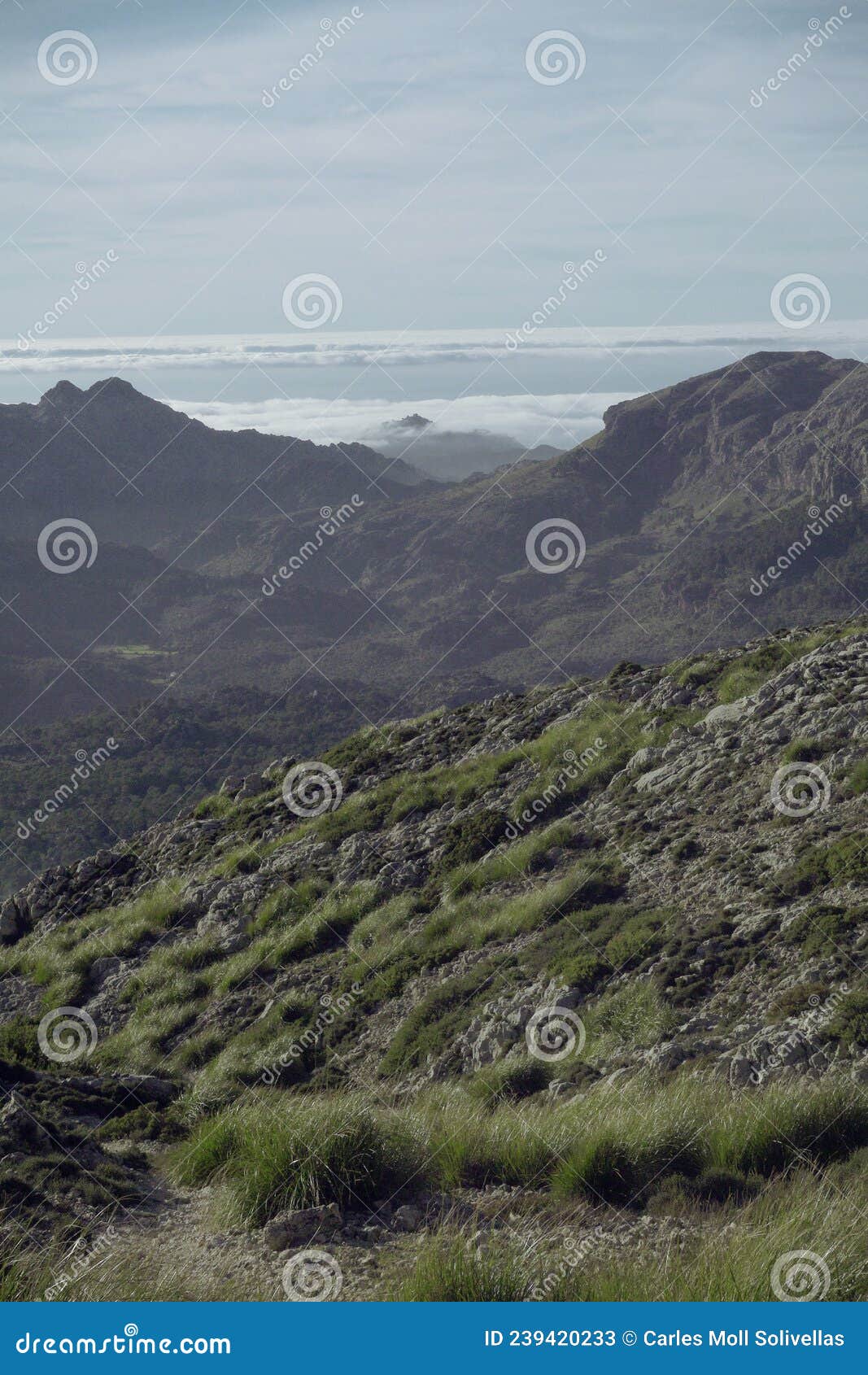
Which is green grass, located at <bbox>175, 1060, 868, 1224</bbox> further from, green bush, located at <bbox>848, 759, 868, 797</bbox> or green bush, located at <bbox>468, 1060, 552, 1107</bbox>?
green bush, located at <bbox>848, 759, 868, 797</bbox>

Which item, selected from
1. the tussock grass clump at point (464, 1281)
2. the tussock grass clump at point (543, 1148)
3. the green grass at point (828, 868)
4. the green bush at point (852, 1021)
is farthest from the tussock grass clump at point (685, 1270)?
the green grass at point (828, 868)

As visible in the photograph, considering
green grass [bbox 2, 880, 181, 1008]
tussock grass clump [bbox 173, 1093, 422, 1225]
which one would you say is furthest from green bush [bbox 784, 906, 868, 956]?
green grass [bbox 2, 880, 181, 1008]

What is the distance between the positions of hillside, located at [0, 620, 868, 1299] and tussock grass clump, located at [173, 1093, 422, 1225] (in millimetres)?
22

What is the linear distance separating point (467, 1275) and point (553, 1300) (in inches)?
→ 18.2

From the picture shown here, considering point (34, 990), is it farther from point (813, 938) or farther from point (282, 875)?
point (813, 938)

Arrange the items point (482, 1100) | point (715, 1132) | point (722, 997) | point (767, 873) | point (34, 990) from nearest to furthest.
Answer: point (715, 1132) → point (482, 1100) → point (722, 997) → point (767, 873) → point (34, 990)

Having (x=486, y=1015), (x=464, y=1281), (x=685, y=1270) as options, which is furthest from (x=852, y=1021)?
(x=464, y=1281)

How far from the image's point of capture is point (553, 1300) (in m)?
5.47

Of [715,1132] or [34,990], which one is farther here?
[34,990]

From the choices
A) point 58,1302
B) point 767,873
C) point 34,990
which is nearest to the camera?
point 58,1302

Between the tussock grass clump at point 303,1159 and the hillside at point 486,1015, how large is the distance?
0.07 ft

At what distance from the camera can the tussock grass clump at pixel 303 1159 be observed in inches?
264

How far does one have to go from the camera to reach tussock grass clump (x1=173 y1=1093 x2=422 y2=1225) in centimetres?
671

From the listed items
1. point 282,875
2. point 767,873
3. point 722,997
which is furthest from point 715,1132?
point 282,875
